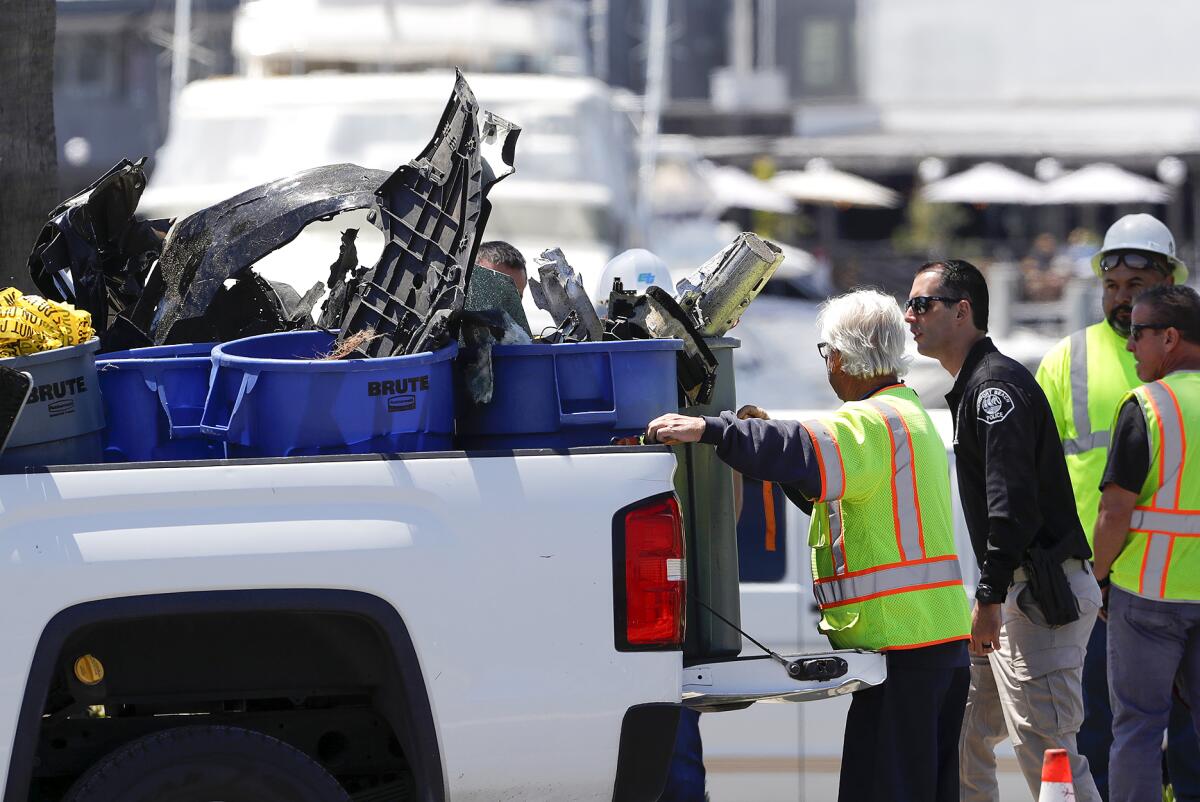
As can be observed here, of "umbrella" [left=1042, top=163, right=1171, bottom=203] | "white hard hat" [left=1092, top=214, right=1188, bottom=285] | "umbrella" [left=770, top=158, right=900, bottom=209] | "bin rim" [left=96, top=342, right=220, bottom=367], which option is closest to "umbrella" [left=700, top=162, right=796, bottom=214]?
"umbrella" [left=770, top=158, right=900, bottom=209]

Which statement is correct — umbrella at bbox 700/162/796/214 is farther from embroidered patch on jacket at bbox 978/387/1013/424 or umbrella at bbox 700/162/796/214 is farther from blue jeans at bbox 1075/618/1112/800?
embroidered patch on jacket at bbox 978/387/1013/424

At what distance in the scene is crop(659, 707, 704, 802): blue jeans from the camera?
17.4 ft

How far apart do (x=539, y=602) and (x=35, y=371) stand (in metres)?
1.34

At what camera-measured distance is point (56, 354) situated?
12.8 ft

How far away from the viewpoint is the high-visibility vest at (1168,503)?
5.11 meters

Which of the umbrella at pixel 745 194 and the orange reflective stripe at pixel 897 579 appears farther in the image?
the umbrella at pixel 745 194

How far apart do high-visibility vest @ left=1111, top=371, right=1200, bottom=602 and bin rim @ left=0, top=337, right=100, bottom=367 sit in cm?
322

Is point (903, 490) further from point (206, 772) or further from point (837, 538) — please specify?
point (206, 772)

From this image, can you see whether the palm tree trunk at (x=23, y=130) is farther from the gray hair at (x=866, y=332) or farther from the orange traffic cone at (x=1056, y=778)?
the orange traffic cone at (x=1056, y=778)

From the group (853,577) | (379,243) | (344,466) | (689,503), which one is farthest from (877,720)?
(379,243)

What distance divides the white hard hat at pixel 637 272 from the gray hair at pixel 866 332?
0.84 m

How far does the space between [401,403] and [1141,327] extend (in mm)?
2565

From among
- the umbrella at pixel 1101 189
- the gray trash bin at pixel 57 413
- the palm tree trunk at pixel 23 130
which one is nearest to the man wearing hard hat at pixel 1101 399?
the gray trash bin at pixel 57 413

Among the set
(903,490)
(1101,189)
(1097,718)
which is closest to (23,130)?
(903,490)
